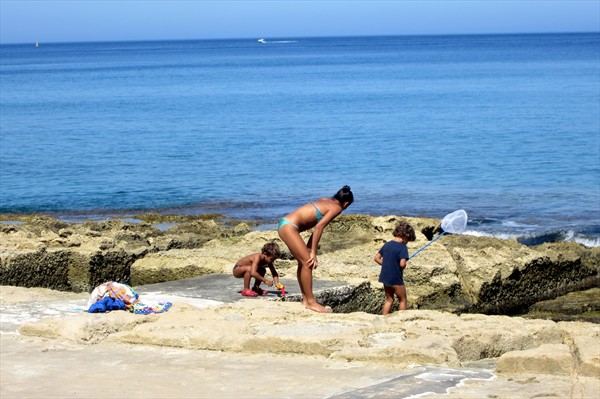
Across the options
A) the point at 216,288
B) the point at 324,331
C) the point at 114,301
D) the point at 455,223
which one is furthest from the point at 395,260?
the point at 114,301

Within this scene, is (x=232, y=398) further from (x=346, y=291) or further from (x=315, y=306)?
(x=346, y=291)

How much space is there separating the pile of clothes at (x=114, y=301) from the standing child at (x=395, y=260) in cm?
208

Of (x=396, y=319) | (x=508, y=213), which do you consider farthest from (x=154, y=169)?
(x=396, y=319)

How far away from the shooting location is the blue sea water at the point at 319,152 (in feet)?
78.9

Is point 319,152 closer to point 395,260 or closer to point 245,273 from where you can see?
point 245,273

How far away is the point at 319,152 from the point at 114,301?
2495 cm

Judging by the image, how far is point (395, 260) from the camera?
30.5 ft

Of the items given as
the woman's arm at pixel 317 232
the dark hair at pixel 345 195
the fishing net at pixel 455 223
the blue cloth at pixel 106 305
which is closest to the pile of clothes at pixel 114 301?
the blue cloth at pixel 106 305

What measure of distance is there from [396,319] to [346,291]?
2026 millimetres

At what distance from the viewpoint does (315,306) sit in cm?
881

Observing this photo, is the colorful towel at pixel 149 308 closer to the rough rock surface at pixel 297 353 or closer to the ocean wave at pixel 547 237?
the rough rock surface at pixel 297 353

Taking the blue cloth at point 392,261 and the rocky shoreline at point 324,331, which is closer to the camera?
the rocky shoreline at point 324,331

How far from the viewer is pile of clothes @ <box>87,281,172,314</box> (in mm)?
8688

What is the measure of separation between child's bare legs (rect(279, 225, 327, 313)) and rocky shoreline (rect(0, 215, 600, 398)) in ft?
0.82
